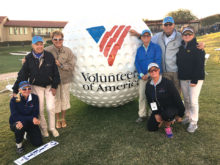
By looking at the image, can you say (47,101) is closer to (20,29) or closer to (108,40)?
(108,40)

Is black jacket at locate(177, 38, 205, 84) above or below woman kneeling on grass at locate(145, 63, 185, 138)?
above

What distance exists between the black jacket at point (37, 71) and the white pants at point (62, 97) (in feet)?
1.51

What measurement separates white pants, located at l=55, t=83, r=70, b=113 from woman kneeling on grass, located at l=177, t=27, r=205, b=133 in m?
2.52

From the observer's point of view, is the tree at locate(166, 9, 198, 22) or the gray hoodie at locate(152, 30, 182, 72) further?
the tree at locate(166, 9, 198, 22)

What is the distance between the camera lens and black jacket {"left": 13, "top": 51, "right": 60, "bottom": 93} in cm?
371

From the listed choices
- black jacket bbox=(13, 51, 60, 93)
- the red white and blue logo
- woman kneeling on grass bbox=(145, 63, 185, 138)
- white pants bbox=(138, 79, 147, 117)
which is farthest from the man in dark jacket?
woman kneeling on grass bbox=(145, 63, 185, 138)

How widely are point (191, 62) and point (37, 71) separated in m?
3.04

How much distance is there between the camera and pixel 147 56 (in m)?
3.96

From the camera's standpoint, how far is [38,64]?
3.72 m

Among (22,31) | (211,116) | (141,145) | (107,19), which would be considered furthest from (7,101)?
(22,31)

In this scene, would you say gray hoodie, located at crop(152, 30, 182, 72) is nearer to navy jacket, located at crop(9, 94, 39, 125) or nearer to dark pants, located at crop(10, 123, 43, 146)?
navy jacket, located at crop(9, 94, 39, 125)

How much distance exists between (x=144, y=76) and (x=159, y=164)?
5.74 ft

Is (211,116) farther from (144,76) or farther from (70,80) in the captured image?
(70,80)

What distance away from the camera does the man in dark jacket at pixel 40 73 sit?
371cm
